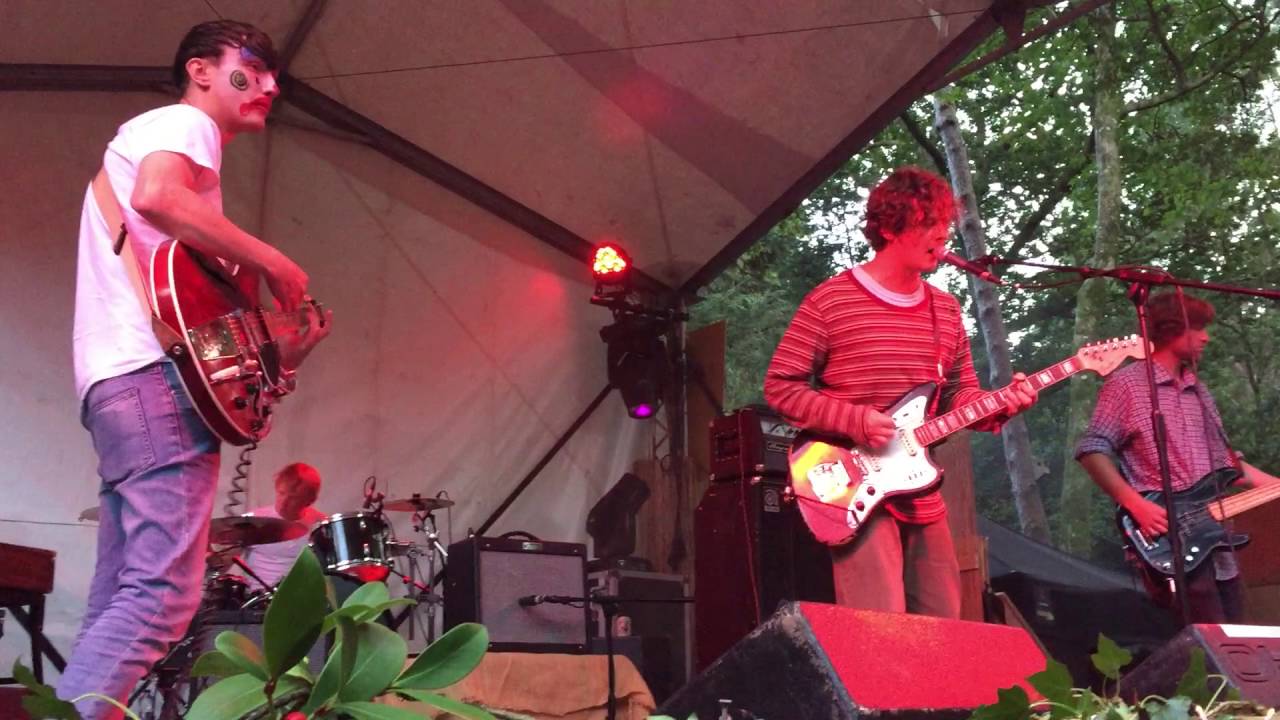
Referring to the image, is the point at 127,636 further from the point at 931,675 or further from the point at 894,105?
the point at 894,105

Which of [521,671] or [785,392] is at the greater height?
[785,392]

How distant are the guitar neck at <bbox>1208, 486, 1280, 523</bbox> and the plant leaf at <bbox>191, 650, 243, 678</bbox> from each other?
391cm

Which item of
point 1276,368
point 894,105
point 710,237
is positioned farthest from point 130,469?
point 1276,368

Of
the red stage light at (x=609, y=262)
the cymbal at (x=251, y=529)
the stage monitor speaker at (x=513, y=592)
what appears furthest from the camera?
the red stage light at (x=609, y=262)

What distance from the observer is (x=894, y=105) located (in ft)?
18.3

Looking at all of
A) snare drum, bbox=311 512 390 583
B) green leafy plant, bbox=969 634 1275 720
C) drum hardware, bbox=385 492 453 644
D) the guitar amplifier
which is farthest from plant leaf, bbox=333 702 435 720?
drum hardware, bbox=385 492 453 644

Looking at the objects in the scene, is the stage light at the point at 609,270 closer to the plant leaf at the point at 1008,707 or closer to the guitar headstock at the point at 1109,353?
the guitar headstock at the point at 1109,353

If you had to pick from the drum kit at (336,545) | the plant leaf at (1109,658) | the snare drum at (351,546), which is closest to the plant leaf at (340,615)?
the plant leaf at (1109,658)

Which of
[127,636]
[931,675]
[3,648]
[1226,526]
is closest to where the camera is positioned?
[931,675]

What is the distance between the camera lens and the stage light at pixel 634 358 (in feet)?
22.0

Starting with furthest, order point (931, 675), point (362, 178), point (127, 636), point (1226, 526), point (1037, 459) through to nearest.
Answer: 1. point (1037, 459)
2. point (362, 178)
3. point (1226, 526)
4. point (127, 636)
5. point (931, 675)

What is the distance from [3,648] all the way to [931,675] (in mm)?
4709

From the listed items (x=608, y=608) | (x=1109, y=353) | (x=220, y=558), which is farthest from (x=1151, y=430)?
(x=220, y=558)

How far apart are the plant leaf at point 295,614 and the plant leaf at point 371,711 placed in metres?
0.03
